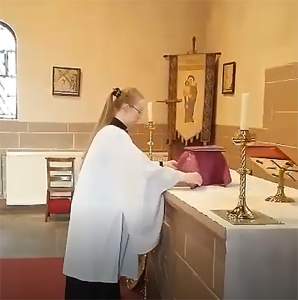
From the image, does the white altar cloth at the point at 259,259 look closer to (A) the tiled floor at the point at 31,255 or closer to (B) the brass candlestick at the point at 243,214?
(B) the brass candlestick at the point at 243,214

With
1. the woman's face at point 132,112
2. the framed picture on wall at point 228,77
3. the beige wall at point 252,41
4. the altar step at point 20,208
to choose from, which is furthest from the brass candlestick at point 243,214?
the altar step at point 20,208

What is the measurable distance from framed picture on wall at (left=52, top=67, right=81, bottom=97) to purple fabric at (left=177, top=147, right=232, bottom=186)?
11.8 ft

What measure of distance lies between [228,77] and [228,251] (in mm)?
3807

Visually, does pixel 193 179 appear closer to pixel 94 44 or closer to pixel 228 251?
pixel 228 251

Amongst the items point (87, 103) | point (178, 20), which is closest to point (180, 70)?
point (178, 20)

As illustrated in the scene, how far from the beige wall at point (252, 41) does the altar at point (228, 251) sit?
1.94 metres

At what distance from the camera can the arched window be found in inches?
233

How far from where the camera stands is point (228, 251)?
163 cm

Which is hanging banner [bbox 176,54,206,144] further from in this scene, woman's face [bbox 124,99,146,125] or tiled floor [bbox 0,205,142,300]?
woman's face [bbox 124,99,146,125]

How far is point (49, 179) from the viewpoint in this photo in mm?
5484

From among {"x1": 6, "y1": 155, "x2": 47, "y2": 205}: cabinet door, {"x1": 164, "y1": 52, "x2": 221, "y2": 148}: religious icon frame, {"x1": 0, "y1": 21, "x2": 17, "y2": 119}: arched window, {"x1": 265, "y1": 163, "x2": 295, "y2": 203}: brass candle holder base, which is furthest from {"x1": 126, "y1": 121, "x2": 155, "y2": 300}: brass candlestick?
{"x1": 0, "y1": 21, "x2": 17, "y2": 119}: arched window

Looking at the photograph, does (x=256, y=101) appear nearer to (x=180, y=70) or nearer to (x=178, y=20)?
(x=180, y=70)

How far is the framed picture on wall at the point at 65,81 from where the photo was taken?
19.4 ft

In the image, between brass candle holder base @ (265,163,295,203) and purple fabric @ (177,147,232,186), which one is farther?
purple fabric @ (177,147,232,186)
